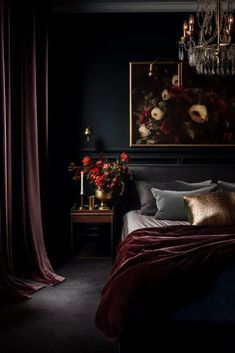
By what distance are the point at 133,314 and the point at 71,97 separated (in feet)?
11.1

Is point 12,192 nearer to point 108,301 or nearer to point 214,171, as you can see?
point 108,301

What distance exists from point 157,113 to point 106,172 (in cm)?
98

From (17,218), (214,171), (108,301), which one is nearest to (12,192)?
(17,218)

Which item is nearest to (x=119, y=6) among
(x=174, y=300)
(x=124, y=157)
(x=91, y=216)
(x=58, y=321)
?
(x=124, y=157)

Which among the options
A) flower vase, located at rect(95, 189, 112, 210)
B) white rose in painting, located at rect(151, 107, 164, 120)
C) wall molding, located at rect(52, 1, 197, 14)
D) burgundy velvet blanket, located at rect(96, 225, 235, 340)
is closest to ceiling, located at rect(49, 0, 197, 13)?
wall molding, located at rect(52, 1, 197, 14)

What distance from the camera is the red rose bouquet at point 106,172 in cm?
509

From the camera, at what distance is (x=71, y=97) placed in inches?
217

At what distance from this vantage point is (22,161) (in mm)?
4199

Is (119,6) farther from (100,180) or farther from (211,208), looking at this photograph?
(211,208)

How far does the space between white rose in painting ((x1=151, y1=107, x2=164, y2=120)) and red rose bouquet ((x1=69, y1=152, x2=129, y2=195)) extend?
1.89 feet

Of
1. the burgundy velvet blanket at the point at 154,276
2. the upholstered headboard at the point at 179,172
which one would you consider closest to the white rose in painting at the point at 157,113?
the upholstered headboard at the point at 179,172

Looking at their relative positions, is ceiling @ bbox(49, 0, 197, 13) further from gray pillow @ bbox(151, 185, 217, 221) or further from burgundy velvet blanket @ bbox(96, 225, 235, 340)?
burgundy velvet blanket @ bbox(96, 225, 235, 340)

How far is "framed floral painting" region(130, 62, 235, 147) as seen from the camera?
17.8 feet

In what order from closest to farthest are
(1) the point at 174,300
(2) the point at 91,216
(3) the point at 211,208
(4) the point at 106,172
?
1. (1) the point at 174,300
2. (3) the point at 211,208
3. (2) the point at 91,216
4. (4) the point at 106,172
